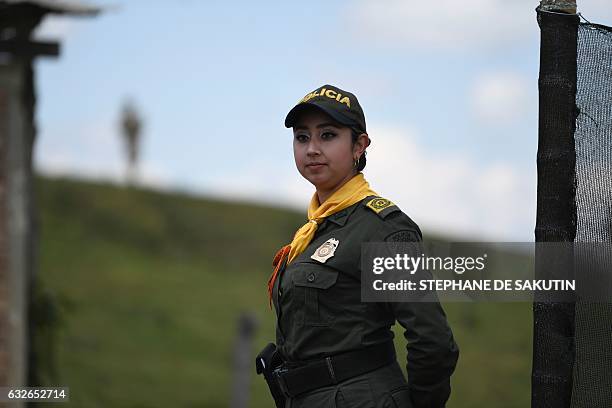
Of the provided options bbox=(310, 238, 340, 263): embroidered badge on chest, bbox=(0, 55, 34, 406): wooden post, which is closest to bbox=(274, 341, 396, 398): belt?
bbox=(310, 238, 340, 263): embroidered badge on chest

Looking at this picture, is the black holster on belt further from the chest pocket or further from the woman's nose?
the woman's nose

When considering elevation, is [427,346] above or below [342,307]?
below

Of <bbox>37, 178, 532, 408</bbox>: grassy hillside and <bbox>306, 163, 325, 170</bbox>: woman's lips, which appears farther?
<bbox>37, 178, 532, 408</bbox>: grassy hillside

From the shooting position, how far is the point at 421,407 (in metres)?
Answer: 3.24

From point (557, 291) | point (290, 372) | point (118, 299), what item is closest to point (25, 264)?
point (290, 372)

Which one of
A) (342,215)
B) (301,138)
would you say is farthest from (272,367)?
(301,138)

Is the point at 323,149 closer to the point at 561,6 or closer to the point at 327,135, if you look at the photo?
the point at 327,135

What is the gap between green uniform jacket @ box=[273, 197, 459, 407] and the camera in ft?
10.3

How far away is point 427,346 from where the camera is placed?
10.2 feet

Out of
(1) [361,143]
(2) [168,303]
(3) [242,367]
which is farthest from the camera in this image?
(2) [168,303]

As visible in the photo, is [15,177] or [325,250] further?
[15,177]

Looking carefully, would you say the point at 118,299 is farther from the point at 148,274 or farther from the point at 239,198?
the point at 239,198

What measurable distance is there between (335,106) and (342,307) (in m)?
0.71

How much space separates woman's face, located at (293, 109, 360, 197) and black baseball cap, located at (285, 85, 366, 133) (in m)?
0.04
